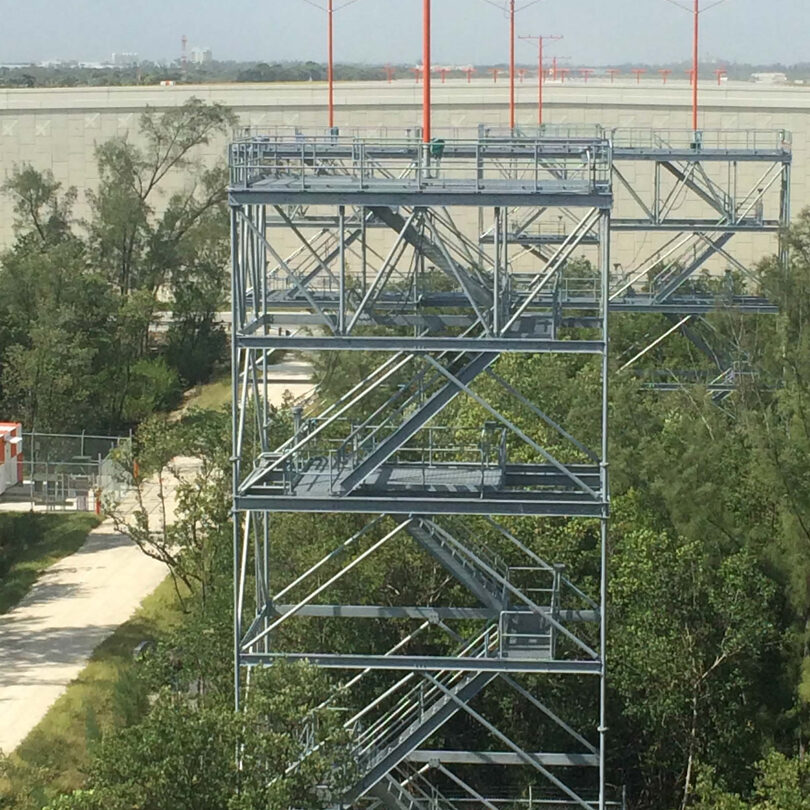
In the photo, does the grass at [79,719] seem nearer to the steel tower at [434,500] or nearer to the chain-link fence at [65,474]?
the steel tower at [434,500]

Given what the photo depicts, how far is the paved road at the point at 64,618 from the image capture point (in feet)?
105

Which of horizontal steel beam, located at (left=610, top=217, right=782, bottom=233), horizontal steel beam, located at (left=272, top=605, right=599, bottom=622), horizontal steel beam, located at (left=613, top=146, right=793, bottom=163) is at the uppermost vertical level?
horizontal steel beam, located at (left=613, top=146, right=793, bottom=163)

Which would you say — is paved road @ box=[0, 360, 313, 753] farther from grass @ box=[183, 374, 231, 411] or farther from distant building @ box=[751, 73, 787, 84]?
distant building @ box=[751, 73, 787, 84]

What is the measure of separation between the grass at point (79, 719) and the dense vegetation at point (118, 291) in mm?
17292

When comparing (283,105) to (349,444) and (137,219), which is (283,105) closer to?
(137,219)

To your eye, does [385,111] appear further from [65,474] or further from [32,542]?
[32,542]

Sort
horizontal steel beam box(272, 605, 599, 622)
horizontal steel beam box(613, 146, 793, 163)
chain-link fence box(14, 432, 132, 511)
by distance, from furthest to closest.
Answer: chain-link fence box(14, 432, 132, 511) → horizontal steel beam box(613, 146, 793, 163) → horizontal steel beam box(272, 605, 599, 622)

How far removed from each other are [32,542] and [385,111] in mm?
36427

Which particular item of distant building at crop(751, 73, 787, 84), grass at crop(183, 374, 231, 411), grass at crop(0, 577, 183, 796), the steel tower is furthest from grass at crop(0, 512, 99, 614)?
distant building at crop(751, 73, 787, 84)

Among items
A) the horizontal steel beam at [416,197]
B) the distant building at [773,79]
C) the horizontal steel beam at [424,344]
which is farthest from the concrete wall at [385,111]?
the horizontal steel beam at [424,344]

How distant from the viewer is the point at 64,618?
37812mm

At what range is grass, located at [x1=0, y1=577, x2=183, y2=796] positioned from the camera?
88.6 ft

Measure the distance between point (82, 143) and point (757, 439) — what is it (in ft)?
181

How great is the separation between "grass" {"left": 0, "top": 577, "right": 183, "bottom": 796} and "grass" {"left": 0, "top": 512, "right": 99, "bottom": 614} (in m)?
4.95
